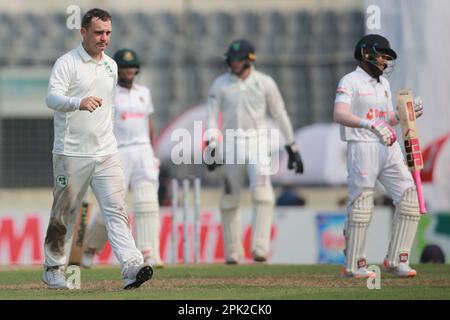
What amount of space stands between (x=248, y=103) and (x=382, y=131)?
4.37 m

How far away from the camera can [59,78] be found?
11391mm

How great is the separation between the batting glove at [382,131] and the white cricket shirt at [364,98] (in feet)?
1.73

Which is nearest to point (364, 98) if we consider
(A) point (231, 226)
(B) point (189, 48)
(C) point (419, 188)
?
(C) point (419, 188)

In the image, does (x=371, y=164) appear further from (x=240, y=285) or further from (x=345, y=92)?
(x=240, y=285)

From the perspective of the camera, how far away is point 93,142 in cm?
1153

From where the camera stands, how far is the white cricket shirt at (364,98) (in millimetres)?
12797

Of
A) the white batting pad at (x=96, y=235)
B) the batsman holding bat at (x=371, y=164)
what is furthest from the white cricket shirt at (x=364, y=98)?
the white batting pad at (x=96, y=235)

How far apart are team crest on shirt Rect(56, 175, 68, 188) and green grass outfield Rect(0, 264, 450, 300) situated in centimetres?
88

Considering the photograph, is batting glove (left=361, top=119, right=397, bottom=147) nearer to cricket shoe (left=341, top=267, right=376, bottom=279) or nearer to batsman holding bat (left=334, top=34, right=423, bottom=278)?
batsman holding bat (left=334, top=34, right=423, bottom=278)

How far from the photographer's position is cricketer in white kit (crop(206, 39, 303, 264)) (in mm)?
16250

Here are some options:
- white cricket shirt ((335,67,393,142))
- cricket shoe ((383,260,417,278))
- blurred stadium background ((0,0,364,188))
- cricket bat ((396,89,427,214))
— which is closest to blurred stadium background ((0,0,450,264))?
blurred stadium background ((0,0,364,188))
